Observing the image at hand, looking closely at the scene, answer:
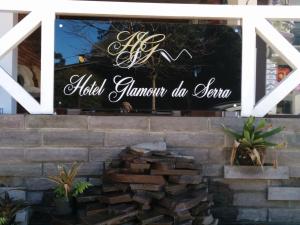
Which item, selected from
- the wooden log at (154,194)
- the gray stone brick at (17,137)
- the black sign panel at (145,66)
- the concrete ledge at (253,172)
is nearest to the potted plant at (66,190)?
the gray stone brick at (17,137)

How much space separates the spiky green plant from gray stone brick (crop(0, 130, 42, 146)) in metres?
0.46

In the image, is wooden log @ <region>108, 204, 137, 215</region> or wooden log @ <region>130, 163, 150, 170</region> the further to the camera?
wooden log @ <region>130, 163, 150, 170</region>

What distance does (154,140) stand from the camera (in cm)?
529

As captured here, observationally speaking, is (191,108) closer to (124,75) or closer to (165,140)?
(165,140)

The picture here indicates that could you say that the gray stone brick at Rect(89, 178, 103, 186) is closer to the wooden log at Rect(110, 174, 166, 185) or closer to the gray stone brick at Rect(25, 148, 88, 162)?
the gray stone brick at Rect(25, 148, 88, 162)

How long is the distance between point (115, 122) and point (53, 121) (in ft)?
2.10

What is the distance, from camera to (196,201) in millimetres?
4605

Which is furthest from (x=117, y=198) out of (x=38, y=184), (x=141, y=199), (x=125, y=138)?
(x=38, y=184)

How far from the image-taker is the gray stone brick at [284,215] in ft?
17.8

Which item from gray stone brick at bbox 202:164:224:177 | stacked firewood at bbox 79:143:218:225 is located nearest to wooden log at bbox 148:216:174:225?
stacked firewood at bbox 79:143:218:225

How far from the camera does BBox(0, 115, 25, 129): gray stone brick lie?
5184 mm

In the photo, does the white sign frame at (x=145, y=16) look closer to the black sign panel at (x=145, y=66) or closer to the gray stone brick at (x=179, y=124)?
the black sign panel at (x=145, y=66)

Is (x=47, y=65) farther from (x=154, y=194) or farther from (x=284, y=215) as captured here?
(x=284, y=215)

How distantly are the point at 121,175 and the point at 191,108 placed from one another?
1.18m
